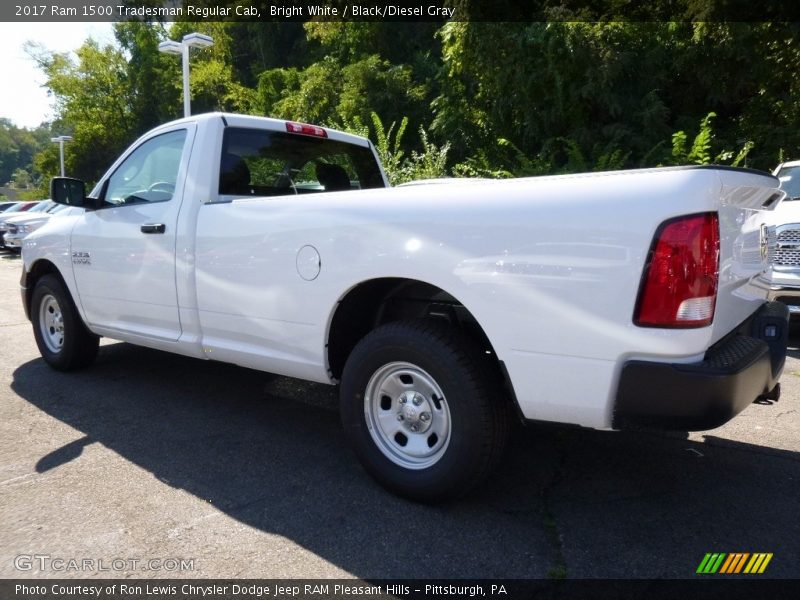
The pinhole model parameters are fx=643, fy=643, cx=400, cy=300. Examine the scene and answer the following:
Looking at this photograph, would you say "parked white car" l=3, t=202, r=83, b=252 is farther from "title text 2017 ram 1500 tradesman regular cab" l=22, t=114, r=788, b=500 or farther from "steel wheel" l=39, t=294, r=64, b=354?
"title text 2017 ram 1500 tradesman regular cab" l=22, t=114, r=788, b=500

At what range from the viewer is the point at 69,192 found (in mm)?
4770

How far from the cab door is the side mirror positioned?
12cm

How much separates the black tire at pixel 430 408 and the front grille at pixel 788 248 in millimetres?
4904

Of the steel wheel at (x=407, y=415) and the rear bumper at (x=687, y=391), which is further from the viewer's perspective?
the steel wheel at (x=407, y=415)

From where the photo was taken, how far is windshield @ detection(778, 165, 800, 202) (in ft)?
23.3

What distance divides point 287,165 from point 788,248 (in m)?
4.98

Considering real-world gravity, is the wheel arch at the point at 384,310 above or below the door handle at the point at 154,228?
below

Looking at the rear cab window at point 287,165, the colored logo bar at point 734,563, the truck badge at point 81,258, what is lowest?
the colored logo bar at point 734,563

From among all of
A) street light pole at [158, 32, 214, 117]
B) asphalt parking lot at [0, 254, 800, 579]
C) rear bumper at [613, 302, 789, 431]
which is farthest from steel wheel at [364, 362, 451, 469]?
street light pole at [158, 32, 214, 117]

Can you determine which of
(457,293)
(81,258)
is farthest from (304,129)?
(457,293)

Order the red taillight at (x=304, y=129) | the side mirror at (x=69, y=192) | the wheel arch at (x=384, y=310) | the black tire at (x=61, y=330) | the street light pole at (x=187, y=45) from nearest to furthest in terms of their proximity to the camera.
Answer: the wheel arch at (x=384, y=310) < the red taillight at (x=304, y=129) < the side mirror at (x=69, y=192) < the black tire at (x=61, y=330) < the street light pole at (x=187, y=45)

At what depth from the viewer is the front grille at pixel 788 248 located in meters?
6.30

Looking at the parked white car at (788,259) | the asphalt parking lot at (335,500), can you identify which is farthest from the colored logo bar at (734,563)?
the parked white car at (788,259)

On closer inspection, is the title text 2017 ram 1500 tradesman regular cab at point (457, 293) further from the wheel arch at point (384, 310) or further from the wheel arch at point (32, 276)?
the wheel arch at point (32, 276)
